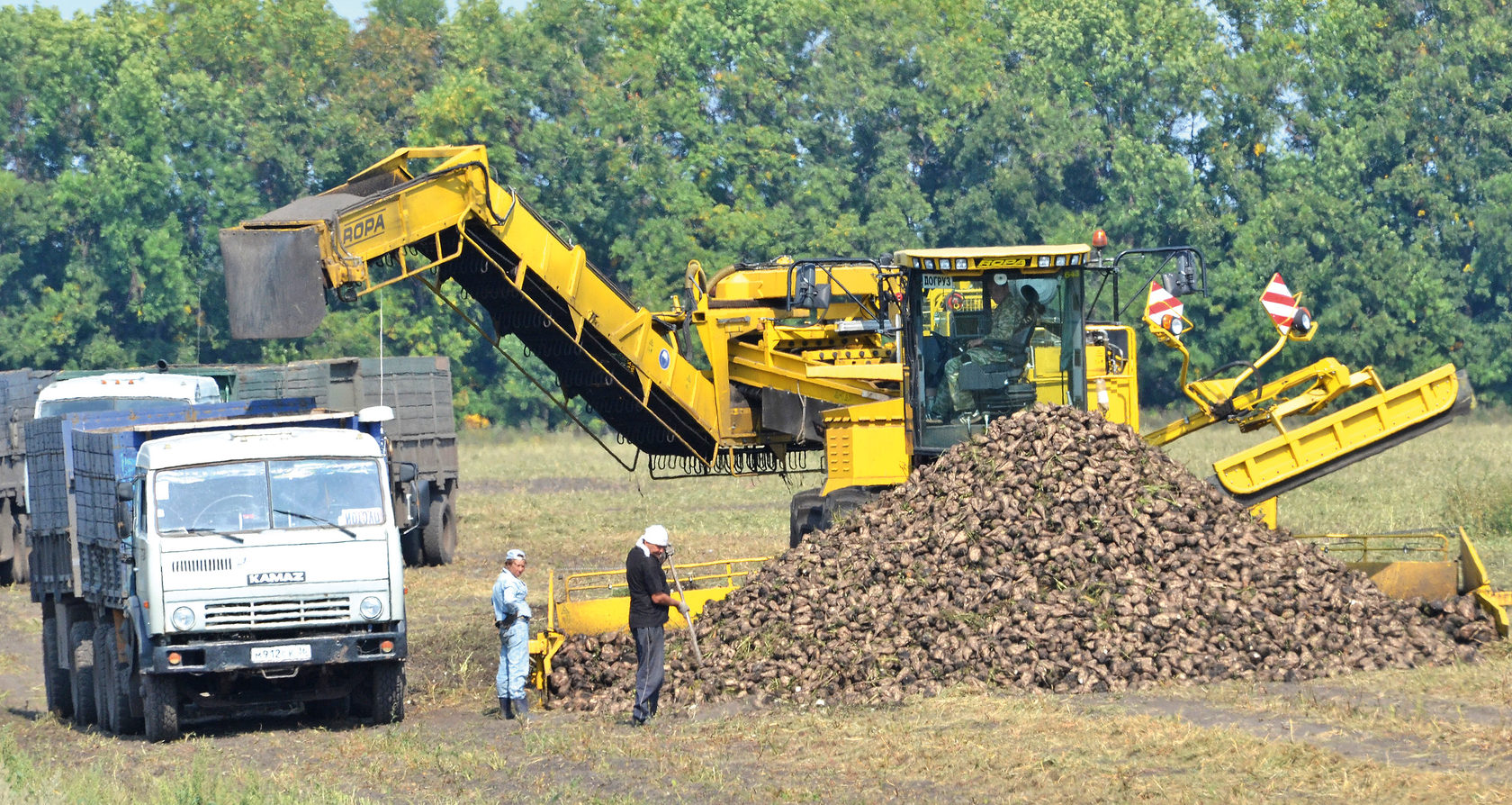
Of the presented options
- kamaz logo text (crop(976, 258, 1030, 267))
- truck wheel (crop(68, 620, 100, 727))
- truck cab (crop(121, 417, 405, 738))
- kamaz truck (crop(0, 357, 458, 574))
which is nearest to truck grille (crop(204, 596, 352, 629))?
truck cab (crop(121, 417, 405, 738))

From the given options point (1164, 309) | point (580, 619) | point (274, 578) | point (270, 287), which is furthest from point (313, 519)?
point (1164, 309)

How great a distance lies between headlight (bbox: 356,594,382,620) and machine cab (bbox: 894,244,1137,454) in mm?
5422

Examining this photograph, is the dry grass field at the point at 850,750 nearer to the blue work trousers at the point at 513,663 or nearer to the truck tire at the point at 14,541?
the blue work trousers at the point at 513,663

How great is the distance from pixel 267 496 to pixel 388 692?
5.67 ft

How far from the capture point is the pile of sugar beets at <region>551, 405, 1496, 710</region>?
14555 millimetres

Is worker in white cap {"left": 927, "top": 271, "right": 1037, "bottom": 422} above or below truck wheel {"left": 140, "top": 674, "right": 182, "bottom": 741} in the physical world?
above

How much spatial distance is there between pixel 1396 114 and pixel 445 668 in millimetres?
49679

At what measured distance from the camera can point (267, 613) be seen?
14508 mm

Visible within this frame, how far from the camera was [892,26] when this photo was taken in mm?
71438

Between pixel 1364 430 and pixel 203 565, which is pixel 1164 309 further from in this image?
pixel 203 565

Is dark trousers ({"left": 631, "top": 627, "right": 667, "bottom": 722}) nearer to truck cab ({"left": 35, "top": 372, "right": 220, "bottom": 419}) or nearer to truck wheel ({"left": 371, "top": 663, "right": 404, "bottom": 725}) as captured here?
truck wheel ({"left": 371, "top": 663, "right": 404, "bottom": 725})

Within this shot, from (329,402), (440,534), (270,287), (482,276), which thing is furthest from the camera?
(329,402)

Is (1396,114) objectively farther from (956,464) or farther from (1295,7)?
(956,464)

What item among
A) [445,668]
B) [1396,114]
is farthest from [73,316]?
[445,668]
